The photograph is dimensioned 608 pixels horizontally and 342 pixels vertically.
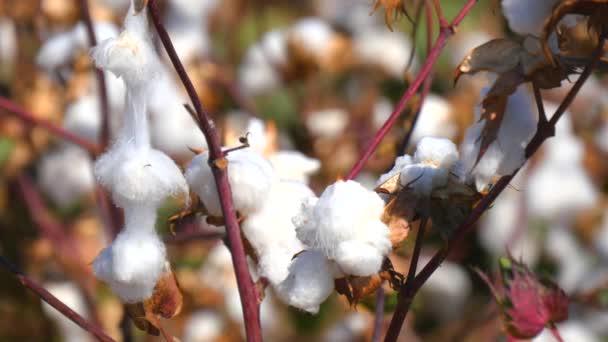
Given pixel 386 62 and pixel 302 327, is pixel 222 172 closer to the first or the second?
pixel 302 327

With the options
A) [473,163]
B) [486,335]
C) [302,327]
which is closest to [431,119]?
[486,335]

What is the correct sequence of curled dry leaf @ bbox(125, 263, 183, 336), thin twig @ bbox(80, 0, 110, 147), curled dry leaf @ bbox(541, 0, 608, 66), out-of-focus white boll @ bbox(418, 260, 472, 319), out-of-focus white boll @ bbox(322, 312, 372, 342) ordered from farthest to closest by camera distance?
out-of-focus white boll @ bbox(418, 260, 472, 319), out-of-focus white boll @ bbox(322, 312, 372, 342), thin twig @ bbox(80, 0, 110, 147), curled dry leaf @ bbox(125, 263, 183, 336), curled dry leaf @ bbox(541, 0, 608, 66)

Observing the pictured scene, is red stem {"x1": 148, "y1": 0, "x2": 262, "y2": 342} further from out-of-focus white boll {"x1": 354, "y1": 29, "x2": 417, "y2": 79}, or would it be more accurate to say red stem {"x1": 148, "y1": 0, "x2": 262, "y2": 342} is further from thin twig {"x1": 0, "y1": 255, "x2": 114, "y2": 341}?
out-of-focus white boll {"x1": 354, "y1": 29, "x2": 417, "y2": 79}

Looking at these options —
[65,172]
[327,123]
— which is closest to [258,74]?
[327,123]

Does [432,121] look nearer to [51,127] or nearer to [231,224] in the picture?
[51,127]

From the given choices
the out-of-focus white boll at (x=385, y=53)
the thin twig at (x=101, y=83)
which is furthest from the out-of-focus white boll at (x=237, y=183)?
the out-of-focus white boll at (x=385, y=53)

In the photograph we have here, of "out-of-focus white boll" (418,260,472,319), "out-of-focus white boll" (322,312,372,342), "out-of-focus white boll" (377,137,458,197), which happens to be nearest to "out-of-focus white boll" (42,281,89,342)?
"out-of-focus white boll" (322,312,372,342)
